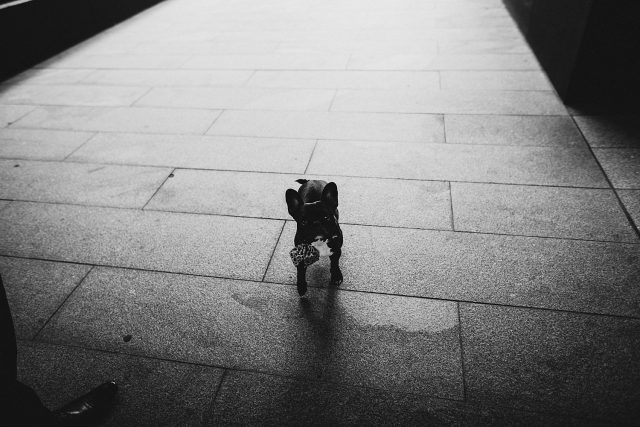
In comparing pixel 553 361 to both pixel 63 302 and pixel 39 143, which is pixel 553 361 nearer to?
pixel 63 302

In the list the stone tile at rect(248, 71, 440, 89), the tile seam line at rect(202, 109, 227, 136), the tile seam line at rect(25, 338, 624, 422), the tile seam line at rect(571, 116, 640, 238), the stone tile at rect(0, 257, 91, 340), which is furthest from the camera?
the stone tile at rect(248, 71, 440, 89)

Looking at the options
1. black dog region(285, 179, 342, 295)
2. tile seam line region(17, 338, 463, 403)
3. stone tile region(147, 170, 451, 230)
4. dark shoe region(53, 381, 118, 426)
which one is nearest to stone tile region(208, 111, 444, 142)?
stone tile region(147, 170, 451, 230)

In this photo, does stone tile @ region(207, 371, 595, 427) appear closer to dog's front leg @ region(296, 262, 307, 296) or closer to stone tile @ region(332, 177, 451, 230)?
dog's front leg @ region(296, 262, 307, 296)

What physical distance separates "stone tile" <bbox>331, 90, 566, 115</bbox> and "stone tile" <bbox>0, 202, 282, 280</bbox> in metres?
2.70

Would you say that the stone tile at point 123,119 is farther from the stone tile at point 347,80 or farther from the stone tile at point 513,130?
the stone tile at point 513,130

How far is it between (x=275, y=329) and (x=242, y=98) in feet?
13.8

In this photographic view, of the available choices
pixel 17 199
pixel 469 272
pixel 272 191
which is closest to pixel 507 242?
pixel 469 272

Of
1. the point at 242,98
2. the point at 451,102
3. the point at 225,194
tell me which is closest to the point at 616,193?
the point at 451,102

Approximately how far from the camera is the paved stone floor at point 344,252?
235cm

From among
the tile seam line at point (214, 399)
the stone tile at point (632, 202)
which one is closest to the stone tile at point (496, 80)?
the stone tile at point (632, 202)

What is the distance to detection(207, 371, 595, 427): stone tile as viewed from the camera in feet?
7.09

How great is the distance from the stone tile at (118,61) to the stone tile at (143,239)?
439 cm

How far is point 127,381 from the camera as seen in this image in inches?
97.1

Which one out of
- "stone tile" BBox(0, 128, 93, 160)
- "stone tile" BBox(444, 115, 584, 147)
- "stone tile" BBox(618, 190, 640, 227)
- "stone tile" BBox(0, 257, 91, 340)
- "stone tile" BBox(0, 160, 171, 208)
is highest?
"stone tile" BBox(0, 128, 93, 160)
